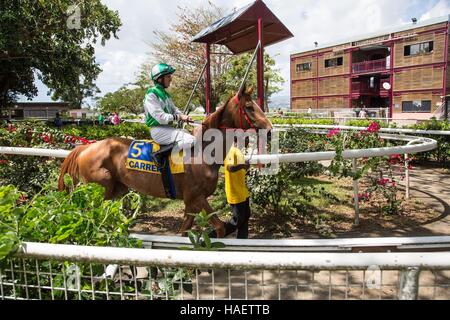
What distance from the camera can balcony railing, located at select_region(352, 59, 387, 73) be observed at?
125 ft

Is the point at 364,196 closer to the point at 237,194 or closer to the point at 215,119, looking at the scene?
the point at 237,194

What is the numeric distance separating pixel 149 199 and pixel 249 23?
416 cm

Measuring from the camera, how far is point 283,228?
557 cm

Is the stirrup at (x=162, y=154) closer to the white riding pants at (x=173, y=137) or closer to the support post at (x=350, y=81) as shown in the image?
the white riding pants at (x=173, y=137)

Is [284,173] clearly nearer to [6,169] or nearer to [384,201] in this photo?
[384,201]

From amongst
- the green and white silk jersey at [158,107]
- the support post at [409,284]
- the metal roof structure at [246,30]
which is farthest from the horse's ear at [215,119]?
the support post at [409,284]

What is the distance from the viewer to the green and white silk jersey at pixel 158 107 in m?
4.34

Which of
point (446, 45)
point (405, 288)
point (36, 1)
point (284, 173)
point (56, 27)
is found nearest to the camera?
point (405, 288)

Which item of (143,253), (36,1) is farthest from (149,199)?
(36,1)

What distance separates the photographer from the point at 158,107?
4438 millimetres

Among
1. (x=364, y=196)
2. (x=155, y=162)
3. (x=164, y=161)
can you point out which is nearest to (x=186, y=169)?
(x=164, y=161)

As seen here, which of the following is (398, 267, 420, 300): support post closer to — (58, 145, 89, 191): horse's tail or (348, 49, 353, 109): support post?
(58, 145, 89, 191): horse's tail

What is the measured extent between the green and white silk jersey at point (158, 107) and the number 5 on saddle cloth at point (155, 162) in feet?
1.12

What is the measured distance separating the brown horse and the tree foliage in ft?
42.6
